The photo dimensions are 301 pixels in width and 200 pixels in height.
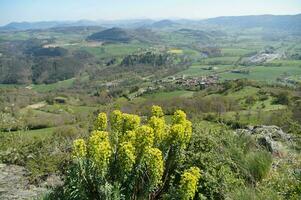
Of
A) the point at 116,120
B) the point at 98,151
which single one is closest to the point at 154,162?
the point at 98,151

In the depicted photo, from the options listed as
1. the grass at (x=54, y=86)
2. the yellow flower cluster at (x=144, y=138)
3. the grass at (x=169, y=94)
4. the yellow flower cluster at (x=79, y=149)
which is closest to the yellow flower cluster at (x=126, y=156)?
the yellow flower cluster at (x=144, y=138)

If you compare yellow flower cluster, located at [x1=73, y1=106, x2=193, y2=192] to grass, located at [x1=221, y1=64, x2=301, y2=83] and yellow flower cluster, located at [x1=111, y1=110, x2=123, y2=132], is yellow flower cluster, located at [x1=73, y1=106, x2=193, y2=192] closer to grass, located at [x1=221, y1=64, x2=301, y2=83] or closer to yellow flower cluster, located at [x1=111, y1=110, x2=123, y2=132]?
yellow flower cluster, located at [x1=111, y1=110, x2=123, y2=132]

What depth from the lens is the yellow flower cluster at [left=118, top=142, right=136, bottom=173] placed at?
4.82 meters

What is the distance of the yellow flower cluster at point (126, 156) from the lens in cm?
482

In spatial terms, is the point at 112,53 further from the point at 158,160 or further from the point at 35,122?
the point at 158,160

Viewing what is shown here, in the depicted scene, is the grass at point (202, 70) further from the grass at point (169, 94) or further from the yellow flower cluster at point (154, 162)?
the yellow flower cluster at point (154, 162)

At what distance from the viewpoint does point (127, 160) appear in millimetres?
4859

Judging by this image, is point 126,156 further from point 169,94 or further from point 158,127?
point 169,94

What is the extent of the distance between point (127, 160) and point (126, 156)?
53mm

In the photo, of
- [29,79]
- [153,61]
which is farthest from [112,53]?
[29,79]

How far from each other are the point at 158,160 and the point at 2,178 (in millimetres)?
4948

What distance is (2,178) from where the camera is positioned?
8.40 meters

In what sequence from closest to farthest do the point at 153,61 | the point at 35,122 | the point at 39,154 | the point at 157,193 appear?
the point at 157,193 → the point at 39,154 → the point at 35,122 → the point at 153,61

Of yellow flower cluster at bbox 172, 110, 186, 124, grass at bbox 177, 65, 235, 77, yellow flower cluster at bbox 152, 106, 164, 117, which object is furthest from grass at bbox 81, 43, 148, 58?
yellow flower cluster at bbox 172, 110, 186, 124
